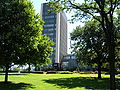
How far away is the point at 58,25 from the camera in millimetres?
142625

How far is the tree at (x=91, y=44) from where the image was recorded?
3378cm

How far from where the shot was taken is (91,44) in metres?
33.9

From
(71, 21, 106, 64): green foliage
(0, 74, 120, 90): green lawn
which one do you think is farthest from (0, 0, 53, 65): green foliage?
(71, 21, 106, 64): green foliage

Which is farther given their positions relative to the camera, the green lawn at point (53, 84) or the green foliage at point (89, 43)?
the green foliage at point (89, 43)

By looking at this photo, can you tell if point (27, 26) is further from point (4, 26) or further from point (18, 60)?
point (18, 60)

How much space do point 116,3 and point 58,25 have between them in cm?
12874

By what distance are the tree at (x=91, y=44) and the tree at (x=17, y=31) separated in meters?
17.5

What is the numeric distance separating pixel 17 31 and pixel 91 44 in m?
20.7

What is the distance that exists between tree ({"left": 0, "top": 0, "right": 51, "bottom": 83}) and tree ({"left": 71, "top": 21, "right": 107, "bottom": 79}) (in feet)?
57.3

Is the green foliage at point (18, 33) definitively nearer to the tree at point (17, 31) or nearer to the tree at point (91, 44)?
the tree at point (17, 31)

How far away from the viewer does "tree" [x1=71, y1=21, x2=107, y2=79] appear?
33781 mm

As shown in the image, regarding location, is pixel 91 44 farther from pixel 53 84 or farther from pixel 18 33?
pixel 18 33

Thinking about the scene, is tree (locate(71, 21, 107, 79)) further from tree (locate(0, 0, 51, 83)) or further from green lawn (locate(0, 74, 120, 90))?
tree (locate(0, 0, 51, 83))

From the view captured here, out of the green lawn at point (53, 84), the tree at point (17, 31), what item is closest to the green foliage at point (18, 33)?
the tree at point (17, 31)
